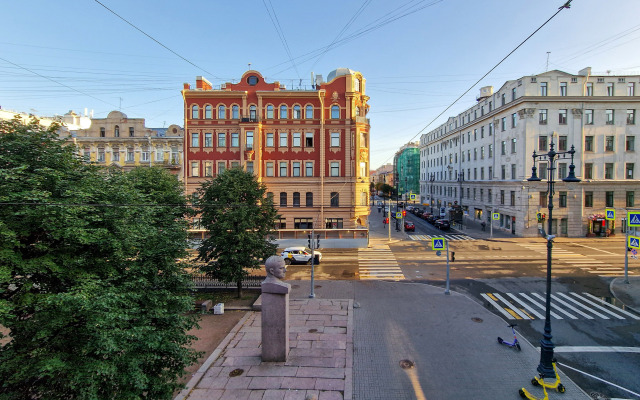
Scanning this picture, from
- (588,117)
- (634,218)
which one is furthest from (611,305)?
(588,117)

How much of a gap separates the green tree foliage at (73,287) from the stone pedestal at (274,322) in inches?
155

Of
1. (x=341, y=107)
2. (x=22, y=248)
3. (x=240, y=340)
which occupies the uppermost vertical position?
(x=341, y=107)

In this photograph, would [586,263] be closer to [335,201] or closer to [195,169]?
[335,201]

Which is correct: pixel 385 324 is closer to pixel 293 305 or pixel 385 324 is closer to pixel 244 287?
pixel 293 305

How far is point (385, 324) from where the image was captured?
1470 centimetres

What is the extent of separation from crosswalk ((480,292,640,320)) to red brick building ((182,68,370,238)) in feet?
67.2

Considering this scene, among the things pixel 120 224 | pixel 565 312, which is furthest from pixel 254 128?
pixel 565 312

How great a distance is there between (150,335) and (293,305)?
10927mm

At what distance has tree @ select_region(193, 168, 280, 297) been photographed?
57.9 ft

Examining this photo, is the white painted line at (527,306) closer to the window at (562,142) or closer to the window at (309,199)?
the window at (309,199)

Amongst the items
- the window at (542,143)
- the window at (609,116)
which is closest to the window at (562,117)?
the window at (542,143)

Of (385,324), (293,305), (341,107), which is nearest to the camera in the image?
(385,324)

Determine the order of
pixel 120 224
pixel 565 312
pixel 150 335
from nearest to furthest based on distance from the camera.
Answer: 1. pixel 150 335
2. pixel 120 224
3. pixel 565 312

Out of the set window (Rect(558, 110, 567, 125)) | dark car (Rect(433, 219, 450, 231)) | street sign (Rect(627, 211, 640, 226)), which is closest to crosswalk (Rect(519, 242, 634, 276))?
street sign (Rect(627, 211, 640, 226))
